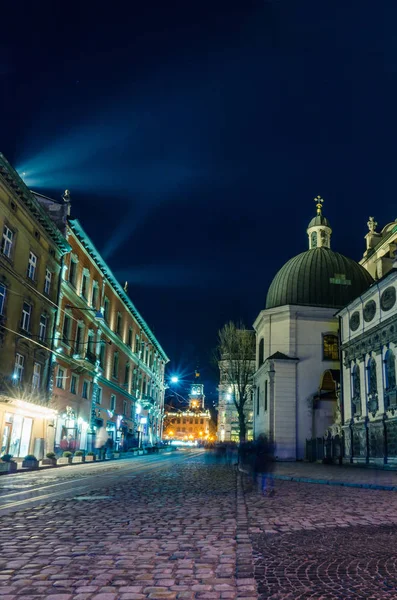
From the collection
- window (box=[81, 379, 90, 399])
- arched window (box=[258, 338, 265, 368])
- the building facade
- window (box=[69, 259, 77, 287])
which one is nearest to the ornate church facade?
arched window (box=[258, 338, 265, 368])

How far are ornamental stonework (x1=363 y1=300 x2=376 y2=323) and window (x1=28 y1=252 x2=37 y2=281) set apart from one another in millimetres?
21136

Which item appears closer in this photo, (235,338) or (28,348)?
(28,348)

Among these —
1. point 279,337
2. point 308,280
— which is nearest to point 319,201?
point 308,280

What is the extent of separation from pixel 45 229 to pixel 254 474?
72.2ft

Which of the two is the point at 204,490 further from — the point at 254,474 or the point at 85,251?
the point at 85,251

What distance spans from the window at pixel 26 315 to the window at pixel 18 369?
1768 mm

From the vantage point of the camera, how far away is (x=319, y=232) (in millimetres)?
51938

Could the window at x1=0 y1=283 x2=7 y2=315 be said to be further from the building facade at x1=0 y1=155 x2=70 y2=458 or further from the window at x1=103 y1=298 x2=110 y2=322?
the window at x1=103 y1=298 x2=110 y2=322

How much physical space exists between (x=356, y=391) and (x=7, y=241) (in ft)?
75.9

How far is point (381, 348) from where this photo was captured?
97.9 feet

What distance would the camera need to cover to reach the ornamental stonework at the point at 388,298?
2902 centimetres

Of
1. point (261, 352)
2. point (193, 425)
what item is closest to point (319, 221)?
point (261, 352)

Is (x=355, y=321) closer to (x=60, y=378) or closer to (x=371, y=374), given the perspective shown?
(x=371, y=374)

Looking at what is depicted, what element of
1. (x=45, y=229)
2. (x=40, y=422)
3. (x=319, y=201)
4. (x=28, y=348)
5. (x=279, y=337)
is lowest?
(x=40, y=422)
